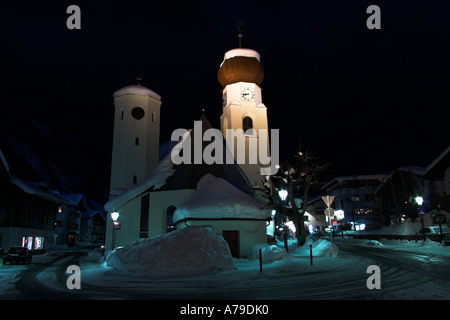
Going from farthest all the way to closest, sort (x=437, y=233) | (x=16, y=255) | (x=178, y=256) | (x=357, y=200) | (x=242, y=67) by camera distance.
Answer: (x=357, y=200)
(x=242, y=67)
(x=437, y=233)
(x=16, y=255)
(x=178, y=256)

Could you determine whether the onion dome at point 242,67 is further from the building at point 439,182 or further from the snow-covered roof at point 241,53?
the building at point 439,182

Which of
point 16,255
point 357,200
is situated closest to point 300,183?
point 16,255

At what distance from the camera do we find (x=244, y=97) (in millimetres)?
51031

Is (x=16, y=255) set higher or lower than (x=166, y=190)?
lower

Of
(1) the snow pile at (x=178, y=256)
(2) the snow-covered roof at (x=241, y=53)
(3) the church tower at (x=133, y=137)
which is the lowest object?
(1) the snow pile at (x=178, y=256)

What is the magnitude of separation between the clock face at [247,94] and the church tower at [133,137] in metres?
17.3

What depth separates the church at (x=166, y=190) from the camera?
837 inches

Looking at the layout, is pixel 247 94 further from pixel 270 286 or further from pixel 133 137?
pixel 270 286

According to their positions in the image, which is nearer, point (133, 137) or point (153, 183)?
point (153, 183)

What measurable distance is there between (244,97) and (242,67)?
4355mm

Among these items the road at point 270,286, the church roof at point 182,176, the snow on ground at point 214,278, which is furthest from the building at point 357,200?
the road at point 270,286

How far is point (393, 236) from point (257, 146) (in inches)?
825
